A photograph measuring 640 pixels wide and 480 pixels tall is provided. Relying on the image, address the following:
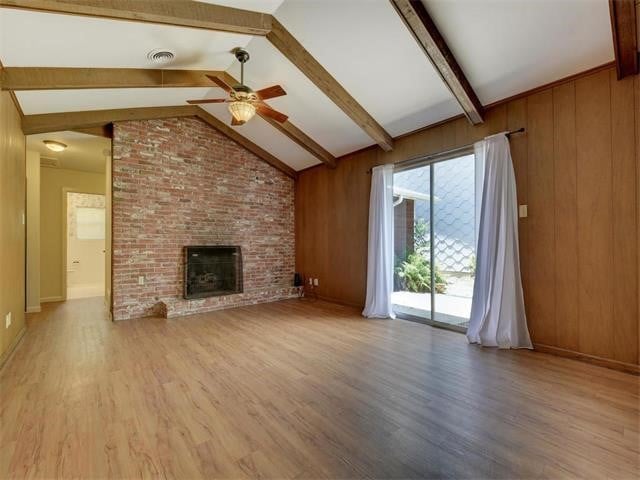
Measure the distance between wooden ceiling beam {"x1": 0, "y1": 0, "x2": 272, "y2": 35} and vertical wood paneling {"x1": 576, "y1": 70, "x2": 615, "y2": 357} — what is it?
10.1ft

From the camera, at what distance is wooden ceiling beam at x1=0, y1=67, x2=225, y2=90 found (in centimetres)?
282

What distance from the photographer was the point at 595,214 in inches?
106

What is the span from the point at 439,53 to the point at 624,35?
131cm

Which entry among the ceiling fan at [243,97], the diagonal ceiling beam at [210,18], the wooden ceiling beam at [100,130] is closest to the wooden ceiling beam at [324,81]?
the diagonal ceiling beam at [210,18]

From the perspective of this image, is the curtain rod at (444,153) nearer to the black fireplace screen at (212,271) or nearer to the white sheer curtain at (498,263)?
the white sheer curtain at (498,263)

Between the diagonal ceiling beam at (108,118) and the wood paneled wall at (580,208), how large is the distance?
12.8 ft

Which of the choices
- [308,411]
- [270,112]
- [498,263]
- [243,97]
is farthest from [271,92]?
[498,263]

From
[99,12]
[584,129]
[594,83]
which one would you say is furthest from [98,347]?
[594,83]

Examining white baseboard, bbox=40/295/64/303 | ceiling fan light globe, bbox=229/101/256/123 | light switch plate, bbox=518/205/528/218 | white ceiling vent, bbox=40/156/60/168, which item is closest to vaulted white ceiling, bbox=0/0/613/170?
ceiling fan light globe, bbox=229/101/256/123

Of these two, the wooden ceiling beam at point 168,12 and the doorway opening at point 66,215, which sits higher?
the wooden ceiling beam at point 168,12

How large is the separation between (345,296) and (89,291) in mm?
5958

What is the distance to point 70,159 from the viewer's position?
5395 mm

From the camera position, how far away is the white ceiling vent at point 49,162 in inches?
208

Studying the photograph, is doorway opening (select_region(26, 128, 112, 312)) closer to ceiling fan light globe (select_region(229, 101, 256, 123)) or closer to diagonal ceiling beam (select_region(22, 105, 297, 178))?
diagonal ceiling beam (select_region(22, 105, 297, 178))
